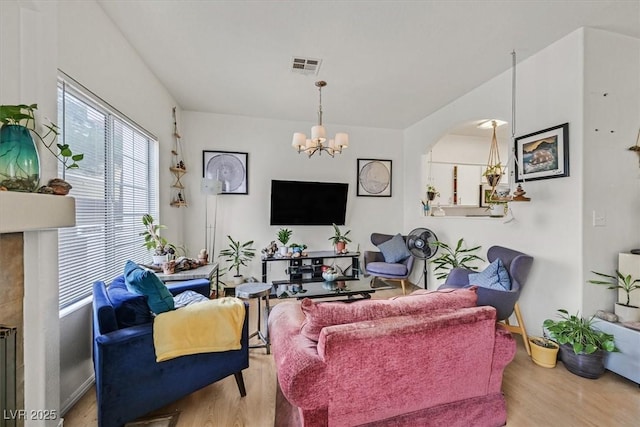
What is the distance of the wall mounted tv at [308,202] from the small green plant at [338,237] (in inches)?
5.0

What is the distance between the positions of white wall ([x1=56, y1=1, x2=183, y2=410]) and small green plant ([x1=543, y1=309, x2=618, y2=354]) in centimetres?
356

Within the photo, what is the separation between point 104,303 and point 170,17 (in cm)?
213

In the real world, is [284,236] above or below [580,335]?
above

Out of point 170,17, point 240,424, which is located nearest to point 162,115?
point 170,17

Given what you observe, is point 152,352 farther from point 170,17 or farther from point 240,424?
point 170,17

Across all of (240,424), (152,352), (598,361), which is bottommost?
(240,424)

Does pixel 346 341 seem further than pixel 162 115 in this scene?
No

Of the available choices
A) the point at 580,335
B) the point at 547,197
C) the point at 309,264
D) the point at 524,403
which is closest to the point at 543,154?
the point at 547,197

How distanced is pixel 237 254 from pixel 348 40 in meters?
3.23

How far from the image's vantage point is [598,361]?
1.98 meters

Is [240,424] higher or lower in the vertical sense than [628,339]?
lower

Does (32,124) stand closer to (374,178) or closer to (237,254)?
(237,254)

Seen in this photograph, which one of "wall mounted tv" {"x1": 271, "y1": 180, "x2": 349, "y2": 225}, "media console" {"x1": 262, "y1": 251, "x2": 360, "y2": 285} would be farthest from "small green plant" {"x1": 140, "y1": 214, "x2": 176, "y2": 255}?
"wall mounted tv" {"x1": 271, "y1": 180, "x2": 349, "y2": 225}

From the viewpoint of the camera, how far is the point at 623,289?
217 cm
